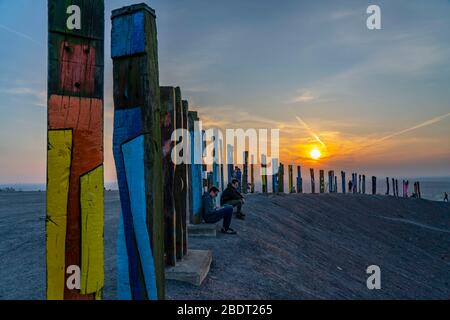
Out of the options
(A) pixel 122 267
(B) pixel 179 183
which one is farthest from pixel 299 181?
(A) pixel 122 267

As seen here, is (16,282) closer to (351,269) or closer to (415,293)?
(351,269)

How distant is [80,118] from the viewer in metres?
2.26

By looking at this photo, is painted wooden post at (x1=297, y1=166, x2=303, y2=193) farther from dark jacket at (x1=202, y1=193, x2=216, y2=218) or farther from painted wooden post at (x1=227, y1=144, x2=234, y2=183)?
dark jacket at (x1=202, y1=193, x2=216, y2=218)

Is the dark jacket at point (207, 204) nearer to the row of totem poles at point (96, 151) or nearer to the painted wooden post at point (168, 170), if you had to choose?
the painted wooden post at point (168, 170)

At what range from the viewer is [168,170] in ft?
15.9

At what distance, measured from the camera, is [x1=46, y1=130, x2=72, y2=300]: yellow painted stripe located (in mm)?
2213

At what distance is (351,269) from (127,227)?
790 centimetres

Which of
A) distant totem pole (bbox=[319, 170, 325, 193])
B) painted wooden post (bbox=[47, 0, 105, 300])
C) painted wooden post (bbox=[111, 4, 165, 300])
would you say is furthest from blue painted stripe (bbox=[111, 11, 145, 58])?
distant totem pole (bbox=[319, 170, 325, 193])

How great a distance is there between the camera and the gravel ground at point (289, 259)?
5094mm

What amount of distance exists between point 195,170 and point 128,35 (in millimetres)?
5511

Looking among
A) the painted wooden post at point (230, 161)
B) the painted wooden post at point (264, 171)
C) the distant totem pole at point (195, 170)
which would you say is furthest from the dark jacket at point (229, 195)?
the painted wooden post at point (264, 171)

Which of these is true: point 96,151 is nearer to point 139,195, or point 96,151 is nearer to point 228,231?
point 139,195

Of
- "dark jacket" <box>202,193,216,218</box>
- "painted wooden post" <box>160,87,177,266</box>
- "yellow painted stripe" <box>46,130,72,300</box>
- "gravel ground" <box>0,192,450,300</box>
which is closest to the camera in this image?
"yellow painted stripe" <box>46,130,72,300</box>
